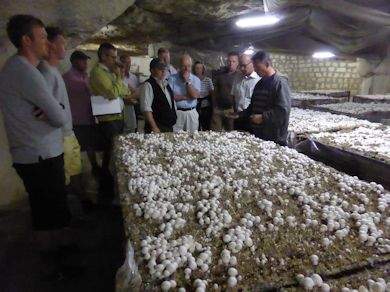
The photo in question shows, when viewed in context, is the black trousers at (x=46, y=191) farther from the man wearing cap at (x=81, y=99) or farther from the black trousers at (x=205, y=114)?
the black trousers at (x=205, y=114)

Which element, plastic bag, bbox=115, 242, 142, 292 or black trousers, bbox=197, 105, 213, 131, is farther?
black trousers, bbox=197, 105, 213, 131

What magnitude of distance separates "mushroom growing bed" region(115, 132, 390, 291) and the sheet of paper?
1.35 meters

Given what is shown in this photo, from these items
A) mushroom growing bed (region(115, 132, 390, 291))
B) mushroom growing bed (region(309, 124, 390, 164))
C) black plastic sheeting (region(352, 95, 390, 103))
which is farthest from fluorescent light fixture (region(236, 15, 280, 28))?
mushroom growing bed (region(115, 132, 390, 291))

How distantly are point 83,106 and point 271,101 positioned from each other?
2345 mm

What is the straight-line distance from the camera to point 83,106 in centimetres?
363

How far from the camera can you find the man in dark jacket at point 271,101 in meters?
3.24

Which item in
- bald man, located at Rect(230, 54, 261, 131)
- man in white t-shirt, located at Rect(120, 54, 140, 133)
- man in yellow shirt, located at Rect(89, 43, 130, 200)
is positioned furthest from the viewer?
man in white t-shirt, located at Rect(120, 54, 140, 133)

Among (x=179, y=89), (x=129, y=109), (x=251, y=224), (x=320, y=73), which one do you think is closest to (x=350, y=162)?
(x=251, y=224)

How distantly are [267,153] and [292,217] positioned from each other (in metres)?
1.20

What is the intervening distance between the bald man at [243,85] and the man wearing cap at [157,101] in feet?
3.66

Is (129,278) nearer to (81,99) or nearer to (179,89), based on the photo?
(81,99)

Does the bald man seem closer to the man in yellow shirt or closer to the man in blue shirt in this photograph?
the man in blue shirt

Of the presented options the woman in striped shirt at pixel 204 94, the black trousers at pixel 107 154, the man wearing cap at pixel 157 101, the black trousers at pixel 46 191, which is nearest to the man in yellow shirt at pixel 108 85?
the black trousers at pixel 107 154

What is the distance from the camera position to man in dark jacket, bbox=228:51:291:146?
3.24 meters
